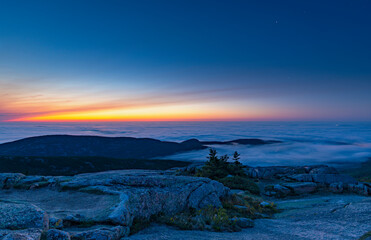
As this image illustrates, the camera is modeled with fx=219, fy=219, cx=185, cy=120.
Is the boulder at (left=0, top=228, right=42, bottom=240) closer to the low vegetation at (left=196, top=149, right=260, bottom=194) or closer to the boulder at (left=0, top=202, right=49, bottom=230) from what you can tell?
the boulder at (left=0, top=202, right=49, bottom=230)

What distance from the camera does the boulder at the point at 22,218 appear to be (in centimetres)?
563

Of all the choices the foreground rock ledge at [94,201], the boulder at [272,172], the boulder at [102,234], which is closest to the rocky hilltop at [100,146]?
the boulder at [272,172]

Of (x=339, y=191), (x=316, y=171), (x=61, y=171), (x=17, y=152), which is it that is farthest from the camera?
(x=17, y=152)

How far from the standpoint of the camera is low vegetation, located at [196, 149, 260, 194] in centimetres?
2056

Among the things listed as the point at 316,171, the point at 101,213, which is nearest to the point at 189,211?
the point at 101,213

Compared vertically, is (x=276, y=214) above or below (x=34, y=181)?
below

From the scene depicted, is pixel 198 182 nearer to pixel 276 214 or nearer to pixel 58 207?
pixel 276 214

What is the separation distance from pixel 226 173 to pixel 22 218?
21200mm

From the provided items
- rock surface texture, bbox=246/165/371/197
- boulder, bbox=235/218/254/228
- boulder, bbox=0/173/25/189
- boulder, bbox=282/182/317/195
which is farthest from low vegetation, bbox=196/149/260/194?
boulder, bbox=0/173/25/189

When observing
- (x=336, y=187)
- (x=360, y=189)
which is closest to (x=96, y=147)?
(x=336, y=187)

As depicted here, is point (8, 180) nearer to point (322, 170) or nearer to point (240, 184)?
point (240, 184)

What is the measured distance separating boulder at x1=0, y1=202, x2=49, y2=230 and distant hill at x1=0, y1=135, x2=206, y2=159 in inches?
5122

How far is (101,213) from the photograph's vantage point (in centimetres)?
791

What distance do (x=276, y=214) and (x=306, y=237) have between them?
5.00 meters
